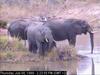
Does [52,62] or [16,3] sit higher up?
[16,3]

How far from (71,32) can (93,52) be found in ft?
0.92

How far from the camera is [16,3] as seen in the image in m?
5.15

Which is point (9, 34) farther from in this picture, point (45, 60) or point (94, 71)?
point (94, 71)

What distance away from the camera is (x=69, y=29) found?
5184mm

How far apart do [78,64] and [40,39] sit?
0.42 meters

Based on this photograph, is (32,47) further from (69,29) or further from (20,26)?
(69,29)

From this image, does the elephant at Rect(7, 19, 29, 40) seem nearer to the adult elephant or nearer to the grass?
the grass

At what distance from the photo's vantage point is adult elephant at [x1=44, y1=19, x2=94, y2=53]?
514 cm

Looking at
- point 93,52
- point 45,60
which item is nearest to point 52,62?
point 45,60

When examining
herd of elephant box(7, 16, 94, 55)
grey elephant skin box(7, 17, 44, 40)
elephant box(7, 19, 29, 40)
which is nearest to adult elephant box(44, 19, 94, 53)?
herd of elephant box(7, 16, 94, 55)

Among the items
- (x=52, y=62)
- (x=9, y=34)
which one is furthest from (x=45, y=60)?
(x=9, y=34)

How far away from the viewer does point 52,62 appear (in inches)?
202

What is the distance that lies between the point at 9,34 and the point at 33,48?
0.85ft

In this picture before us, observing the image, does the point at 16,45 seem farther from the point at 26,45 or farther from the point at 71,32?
the point at 71,32
